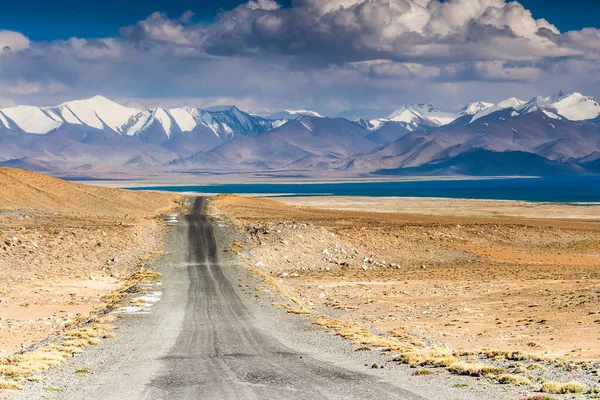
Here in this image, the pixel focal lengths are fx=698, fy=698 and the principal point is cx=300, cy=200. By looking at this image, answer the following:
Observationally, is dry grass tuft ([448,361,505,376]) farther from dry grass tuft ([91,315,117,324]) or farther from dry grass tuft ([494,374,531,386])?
dry grass tuft ([91,315,117,324])

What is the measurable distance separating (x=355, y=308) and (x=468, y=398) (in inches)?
952

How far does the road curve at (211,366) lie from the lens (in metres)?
20.6

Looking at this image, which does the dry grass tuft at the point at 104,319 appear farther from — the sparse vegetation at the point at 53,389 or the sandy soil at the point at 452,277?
the sparse vegetation at the point at 53,389

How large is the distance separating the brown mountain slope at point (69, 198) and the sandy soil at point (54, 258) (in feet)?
0.67

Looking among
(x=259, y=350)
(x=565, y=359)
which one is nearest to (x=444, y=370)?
(x=565, y=359)

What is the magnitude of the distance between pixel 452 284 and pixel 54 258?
33780 millimetres

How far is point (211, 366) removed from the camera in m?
24.6

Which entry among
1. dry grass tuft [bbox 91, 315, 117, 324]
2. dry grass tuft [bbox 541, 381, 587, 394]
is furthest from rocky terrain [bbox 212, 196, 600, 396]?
dry grass tuft [bbox 91, 315, 117, 324]

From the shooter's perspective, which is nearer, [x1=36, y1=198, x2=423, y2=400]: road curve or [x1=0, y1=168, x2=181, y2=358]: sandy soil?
[x1=36, y1=198, x2=423, y2=400]: road curve

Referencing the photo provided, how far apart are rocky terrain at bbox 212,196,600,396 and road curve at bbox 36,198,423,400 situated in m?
3.82

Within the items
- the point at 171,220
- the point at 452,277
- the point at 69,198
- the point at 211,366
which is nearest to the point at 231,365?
the point at 211,366

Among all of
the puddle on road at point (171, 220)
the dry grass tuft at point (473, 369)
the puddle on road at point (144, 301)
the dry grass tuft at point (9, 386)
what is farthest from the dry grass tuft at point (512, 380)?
the puddle on road at point (171, 220)

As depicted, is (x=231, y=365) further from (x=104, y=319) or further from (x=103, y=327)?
(x=104, y=319)

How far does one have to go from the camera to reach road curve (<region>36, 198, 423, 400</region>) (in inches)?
810
